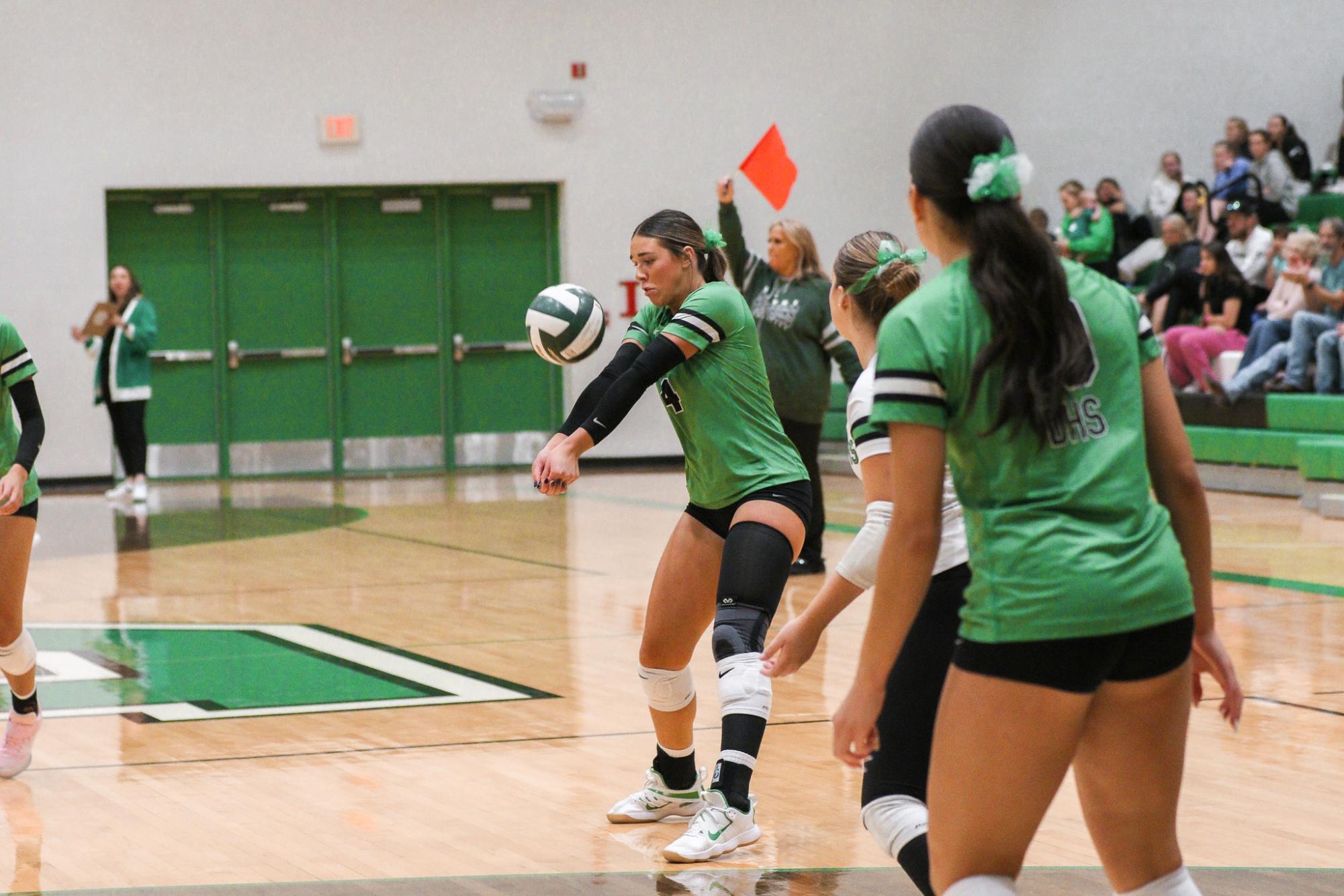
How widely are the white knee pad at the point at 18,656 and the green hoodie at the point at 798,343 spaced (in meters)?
4.47

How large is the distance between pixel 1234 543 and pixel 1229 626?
290 centimetres

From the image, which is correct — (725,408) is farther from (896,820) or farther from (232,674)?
(232,674)

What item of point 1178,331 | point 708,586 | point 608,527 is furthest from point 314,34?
point 708,586

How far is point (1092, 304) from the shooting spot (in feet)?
7.93

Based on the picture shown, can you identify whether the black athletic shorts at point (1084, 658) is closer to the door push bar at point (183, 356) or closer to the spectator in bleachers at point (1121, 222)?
the spectator in bleachers at point (1121, 222)

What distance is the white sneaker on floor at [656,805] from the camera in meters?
4.62

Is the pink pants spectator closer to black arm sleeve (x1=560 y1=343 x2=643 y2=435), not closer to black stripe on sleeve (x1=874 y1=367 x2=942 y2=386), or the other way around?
black arm sleeve (x1=560 y1=343 x2=643 y2=435)

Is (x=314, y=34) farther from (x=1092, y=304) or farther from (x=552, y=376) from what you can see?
(x=1092, y=304)

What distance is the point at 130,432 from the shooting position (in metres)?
13.7

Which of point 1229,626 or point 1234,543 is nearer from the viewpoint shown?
point 1229,626

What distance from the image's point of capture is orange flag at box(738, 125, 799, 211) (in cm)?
851

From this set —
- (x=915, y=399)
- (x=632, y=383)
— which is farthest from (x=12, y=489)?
(x=915, y=399)

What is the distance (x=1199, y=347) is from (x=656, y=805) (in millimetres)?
9987

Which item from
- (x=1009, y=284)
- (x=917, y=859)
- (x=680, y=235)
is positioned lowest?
(x=917, y=859)
